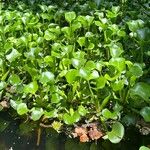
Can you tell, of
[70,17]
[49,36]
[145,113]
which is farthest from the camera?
[70,17]

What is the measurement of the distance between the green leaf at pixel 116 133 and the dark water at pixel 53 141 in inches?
5.5

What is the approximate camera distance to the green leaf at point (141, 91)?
8.01ft

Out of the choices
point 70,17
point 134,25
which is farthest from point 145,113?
point 70,17

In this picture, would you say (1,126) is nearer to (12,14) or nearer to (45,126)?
(45,126)

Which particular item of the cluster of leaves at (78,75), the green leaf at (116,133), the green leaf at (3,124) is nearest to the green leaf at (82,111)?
the cluster of leaves at (78,75)

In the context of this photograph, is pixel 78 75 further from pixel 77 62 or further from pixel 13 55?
pixel 13 55

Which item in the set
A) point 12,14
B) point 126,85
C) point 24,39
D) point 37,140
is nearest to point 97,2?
point 12,14

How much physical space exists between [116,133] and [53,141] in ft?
1.73

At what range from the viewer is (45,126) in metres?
2.87

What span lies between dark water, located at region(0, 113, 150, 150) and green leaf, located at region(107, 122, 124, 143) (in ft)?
0.46

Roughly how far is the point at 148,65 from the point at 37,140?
3.66 ft

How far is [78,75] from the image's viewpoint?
2.59m

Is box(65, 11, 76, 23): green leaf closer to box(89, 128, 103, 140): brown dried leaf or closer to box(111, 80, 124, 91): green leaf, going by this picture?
box(111, 80, 124, 91): green leaf

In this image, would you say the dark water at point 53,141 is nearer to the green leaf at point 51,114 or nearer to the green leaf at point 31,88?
the green leaf at point 51,114
